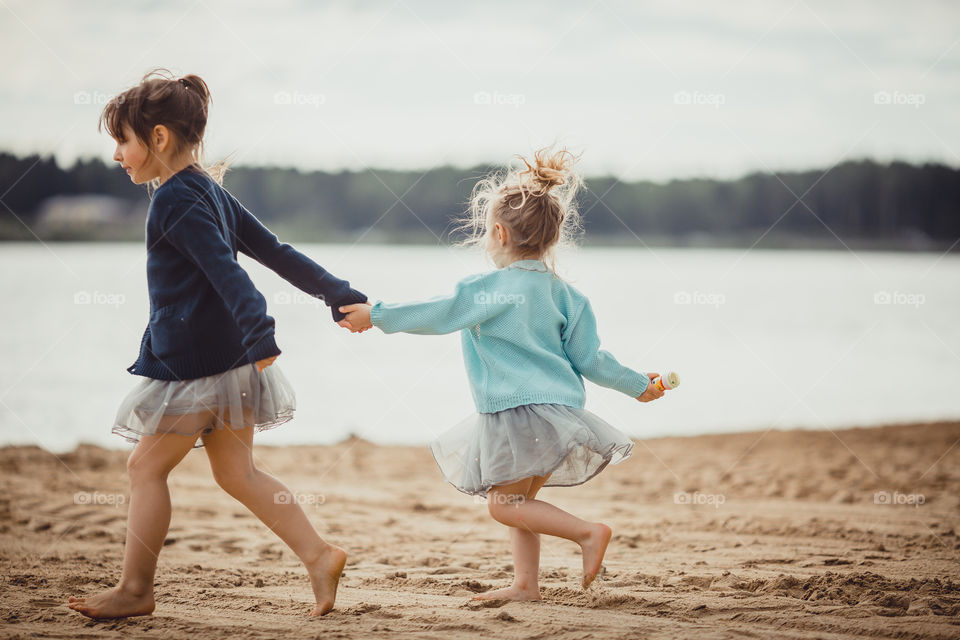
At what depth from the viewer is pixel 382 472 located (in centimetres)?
585

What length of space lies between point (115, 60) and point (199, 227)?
409 inches

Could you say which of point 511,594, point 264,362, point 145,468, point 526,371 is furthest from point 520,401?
point 145,468

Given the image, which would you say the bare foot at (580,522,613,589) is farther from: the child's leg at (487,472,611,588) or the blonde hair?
the blonde hair

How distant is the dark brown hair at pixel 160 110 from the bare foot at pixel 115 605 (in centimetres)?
146

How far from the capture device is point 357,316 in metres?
3.04

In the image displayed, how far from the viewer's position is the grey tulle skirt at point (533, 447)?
281cm

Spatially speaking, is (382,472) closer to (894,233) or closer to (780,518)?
(780,518)

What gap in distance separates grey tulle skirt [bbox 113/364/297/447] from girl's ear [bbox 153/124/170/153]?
77 centimetres

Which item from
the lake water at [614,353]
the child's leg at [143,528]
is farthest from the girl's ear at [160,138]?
the lake water at [614,353]

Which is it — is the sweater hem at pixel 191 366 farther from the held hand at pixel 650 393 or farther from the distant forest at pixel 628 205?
the distant forest at pixel 628 205

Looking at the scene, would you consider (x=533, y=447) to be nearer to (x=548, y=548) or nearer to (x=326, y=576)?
(x=326, y=576)

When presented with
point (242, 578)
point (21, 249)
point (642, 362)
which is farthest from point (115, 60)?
point (21, 249)

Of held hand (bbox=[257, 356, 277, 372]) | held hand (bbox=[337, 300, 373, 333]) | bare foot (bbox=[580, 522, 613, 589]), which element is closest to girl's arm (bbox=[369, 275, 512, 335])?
→ held hand (bbox=[337, 300, 373, 333])

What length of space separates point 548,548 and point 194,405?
6.75 ft
